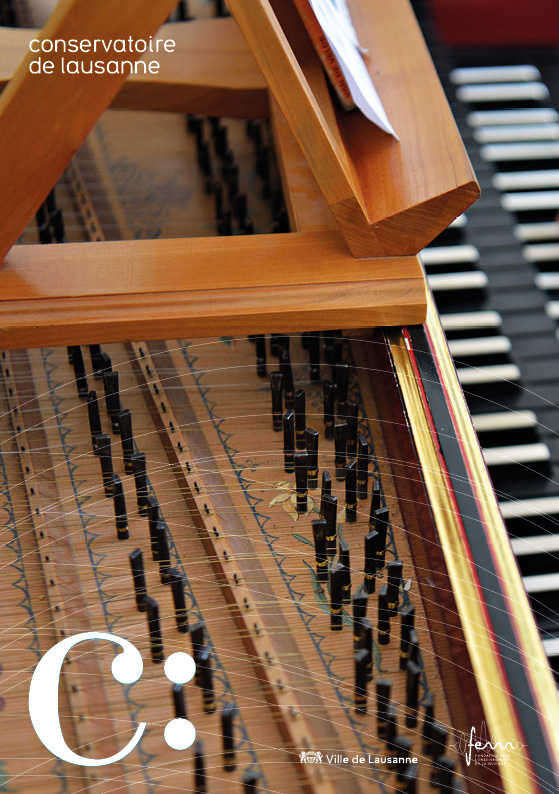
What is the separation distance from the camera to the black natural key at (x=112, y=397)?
7.03 ft

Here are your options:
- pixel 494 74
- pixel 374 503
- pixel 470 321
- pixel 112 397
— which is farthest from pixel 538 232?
pixel 112 397

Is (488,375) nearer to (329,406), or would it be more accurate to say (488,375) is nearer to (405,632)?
(329,406)

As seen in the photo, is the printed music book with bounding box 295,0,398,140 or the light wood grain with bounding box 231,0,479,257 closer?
the light wood grain with bounding box 231,0,479,257

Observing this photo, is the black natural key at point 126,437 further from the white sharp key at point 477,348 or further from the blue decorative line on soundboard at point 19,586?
the white sharp key at point 477,348

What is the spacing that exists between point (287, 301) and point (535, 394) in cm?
109

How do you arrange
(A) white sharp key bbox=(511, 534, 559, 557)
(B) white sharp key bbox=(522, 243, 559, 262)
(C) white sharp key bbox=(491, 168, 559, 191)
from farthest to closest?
(C) white sharp key bbox=(491, 168, 559, 191) < (B) white sharp key bbox=(522, 243, 559, 262) < (A) white sharp key bbox=(511, 534, 559, 557)

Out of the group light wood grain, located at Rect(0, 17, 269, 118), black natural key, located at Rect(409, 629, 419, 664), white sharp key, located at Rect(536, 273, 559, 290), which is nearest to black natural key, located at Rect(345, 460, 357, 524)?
black natural key, located at Rect(409, 629, 419, 664)

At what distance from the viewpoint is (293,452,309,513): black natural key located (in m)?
2.05

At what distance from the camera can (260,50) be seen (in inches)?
76.1

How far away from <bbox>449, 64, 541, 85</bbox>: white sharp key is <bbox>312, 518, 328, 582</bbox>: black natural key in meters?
2.40

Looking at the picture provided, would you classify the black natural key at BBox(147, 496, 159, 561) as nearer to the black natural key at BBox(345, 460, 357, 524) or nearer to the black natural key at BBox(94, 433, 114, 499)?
the black natural key at BBox(94, 433, 114, 499)

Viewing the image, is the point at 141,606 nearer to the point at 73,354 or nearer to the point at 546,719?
the point at 73,354

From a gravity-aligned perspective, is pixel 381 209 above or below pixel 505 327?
below

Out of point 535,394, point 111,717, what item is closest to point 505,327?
point 535,394
